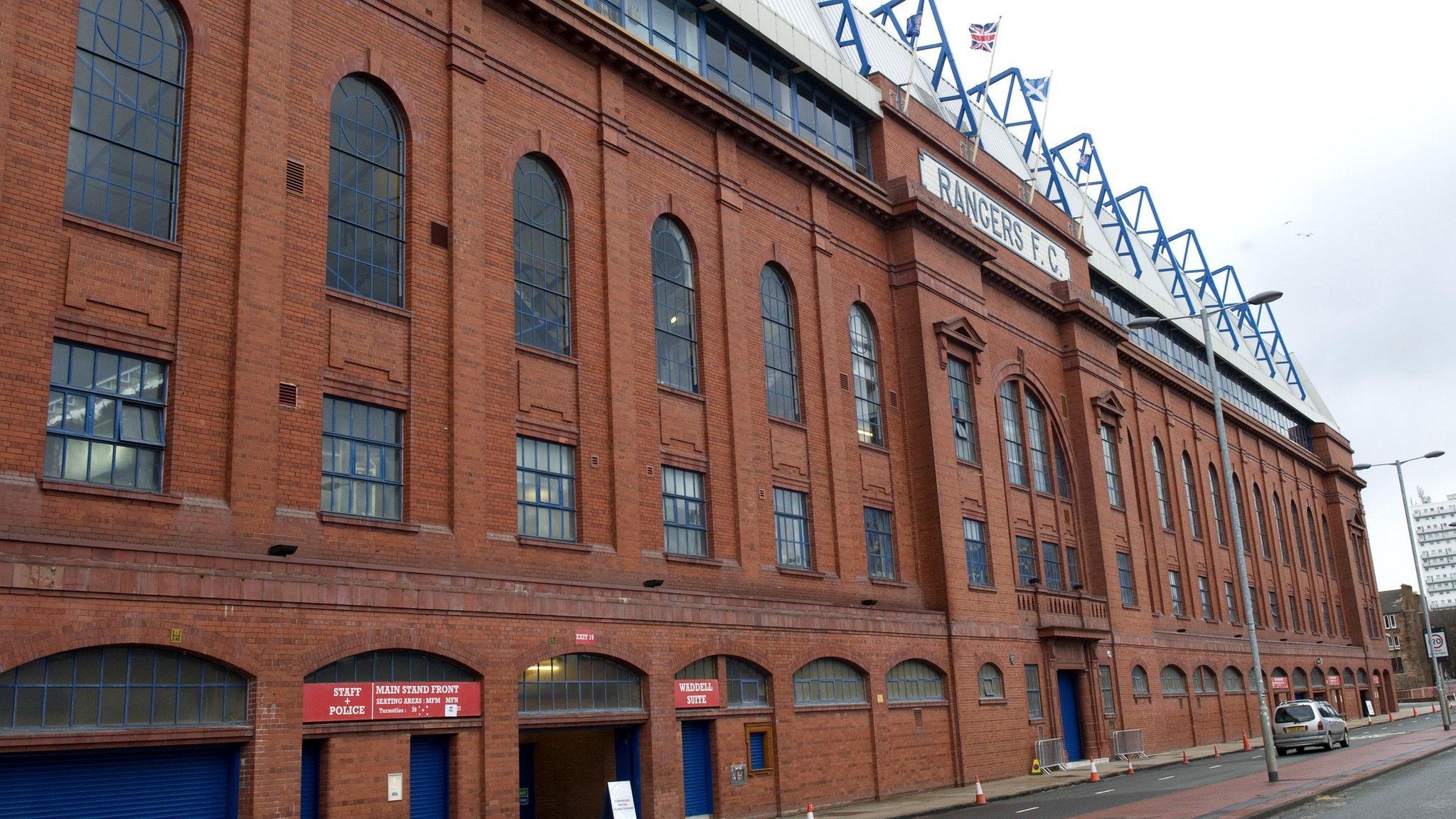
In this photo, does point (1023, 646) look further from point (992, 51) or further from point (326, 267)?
point (326, 267)

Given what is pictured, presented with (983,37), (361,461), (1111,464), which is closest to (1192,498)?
(1111,464)

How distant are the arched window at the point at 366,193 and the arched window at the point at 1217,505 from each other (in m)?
46.9

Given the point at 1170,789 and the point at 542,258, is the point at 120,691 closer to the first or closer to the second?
the point at 542,258

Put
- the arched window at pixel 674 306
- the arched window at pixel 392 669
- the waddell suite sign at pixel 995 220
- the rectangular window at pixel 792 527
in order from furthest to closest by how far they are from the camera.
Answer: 1. the waddell suite sign at pixel 995 220
2. the rectangular window at pixel 792 527
3. the arched window at pixel 674 306
4. the arched window at pixel 392 669

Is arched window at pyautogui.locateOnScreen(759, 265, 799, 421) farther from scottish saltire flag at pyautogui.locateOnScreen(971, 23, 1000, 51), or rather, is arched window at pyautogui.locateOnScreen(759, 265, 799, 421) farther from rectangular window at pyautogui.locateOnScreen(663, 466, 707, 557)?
scottish saltire flag at pyautogui.locateOnScreen(971, 23, 1000, 51)

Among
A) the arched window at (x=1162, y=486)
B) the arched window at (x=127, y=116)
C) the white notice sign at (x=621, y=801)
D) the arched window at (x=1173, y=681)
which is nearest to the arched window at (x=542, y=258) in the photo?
the arched window at (x=127, y=116)

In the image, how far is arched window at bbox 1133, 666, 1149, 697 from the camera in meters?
43.4

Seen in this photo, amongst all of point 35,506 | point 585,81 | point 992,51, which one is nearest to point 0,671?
point 35,506

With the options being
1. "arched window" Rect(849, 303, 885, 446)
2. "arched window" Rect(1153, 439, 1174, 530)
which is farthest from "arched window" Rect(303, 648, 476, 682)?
"arched window" Rect(1153, 439, 1174, 530)

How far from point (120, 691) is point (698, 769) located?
12118 millimetres

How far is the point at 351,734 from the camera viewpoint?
17.8 metres

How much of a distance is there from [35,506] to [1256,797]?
2048 centimetres

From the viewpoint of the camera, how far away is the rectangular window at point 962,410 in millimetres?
36031

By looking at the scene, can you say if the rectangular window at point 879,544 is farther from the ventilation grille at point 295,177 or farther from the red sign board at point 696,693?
the ventilation grille at point 295,177
